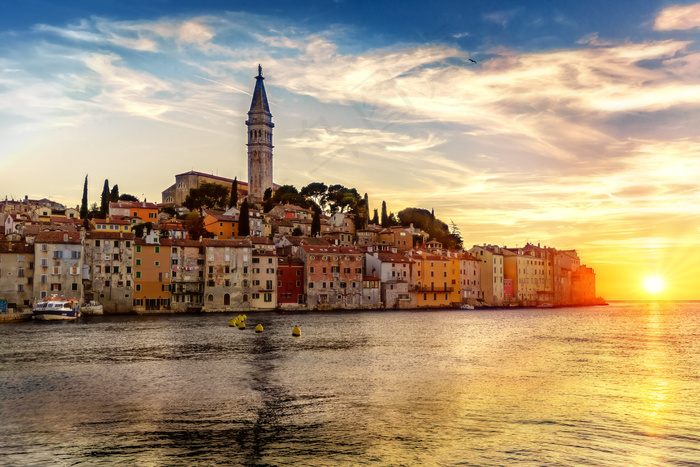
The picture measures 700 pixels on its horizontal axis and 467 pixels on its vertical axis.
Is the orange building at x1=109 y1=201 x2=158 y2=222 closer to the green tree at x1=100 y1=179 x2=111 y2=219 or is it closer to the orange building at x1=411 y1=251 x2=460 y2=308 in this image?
the green tree at x1=100 y1=179 x2=111 y2=219

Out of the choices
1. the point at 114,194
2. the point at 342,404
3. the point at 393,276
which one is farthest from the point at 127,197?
the point at 342,404

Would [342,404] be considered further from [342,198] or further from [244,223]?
[342,198]

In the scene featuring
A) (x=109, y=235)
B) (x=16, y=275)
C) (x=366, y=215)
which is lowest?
(x=16, y=275)

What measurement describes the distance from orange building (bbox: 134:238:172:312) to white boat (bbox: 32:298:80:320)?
31.9ft

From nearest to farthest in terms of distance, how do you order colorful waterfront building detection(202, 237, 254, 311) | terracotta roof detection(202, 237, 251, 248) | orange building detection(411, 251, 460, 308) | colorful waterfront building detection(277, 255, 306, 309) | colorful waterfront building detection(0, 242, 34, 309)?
colorful waterfront building detection(0, 242, 34, 309) → colorful waterfront building detection(202, 237, 254, 311) → terracotta roof detection(202, 237, 251, 248) → colorful waterfront building detection(277, 255, 306, 309) → orange building detection(411, 251, 460, 308)

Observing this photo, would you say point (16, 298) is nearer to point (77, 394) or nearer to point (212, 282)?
point (212, 282)

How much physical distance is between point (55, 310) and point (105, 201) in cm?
3844

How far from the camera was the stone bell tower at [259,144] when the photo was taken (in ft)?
438

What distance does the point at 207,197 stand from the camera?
117750 millimetres

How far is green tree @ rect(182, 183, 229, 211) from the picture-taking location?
11762 cm

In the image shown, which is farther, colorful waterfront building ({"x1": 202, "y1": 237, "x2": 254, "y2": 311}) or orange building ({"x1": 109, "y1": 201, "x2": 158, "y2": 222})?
orange building ({"x1": 109, "y1": 201, "x2": 158, "y2": 222})

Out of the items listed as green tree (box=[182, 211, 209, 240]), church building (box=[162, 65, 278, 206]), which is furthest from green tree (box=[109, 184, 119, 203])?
church building (box=[162, 65, 278, 206])

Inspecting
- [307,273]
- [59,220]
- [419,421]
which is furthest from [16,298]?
[419,421]

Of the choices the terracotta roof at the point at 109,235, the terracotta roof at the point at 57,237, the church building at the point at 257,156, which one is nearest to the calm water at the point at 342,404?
the terracotta roof at the point at 57,237
